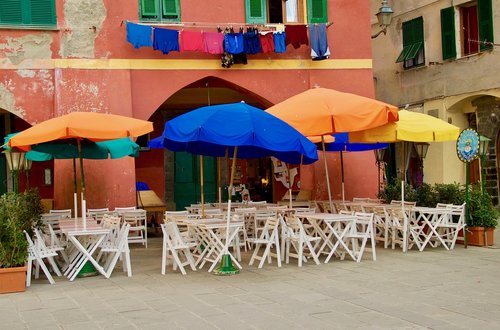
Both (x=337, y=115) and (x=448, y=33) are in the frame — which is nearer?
(x=337, y=115)

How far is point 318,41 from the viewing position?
14891mm

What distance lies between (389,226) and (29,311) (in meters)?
6.36

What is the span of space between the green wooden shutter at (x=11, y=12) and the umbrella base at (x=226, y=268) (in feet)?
24.6

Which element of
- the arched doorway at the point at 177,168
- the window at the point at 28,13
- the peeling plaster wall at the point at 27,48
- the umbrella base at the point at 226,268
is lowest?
the umbrella base at the point at 226,268

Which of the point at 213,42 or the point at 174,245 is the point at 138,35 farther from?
the point at 174,245

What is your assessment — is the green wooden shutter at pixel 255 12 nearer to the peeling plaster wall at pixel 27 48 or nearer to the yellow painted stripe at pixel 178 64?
the yellow painted stripe at pixel 178 64

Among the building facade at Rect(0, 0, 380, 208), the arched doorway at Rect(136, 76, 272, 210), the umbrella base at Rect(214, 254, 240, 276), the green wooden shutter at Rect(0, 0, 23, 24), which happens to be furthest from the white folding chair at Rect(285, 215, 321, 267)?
the arched doorway at Rect(136, 76, 272, 210)

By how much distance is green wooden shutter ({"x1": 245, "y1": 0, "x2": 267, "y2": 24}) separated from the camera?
14789 mm

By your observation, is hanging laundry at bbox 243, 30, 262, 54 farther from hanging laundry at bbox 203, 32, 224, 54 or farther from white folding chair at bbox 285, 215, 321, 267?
white folding chair at bbox 285, 215, 321, 267

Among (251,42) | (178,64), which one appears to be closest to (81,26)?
(178,64)

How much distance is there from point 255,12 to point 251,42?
893mm

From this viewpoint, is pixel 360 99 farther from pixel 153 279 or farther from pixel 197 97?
pixel 197 97

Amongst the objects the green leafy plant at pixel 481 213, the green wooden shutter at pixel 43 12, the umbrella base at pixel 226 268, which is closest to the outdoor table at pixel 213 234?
the umbrella base at pixel 226 268

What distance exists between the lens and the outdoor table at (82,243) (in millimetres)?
8797
